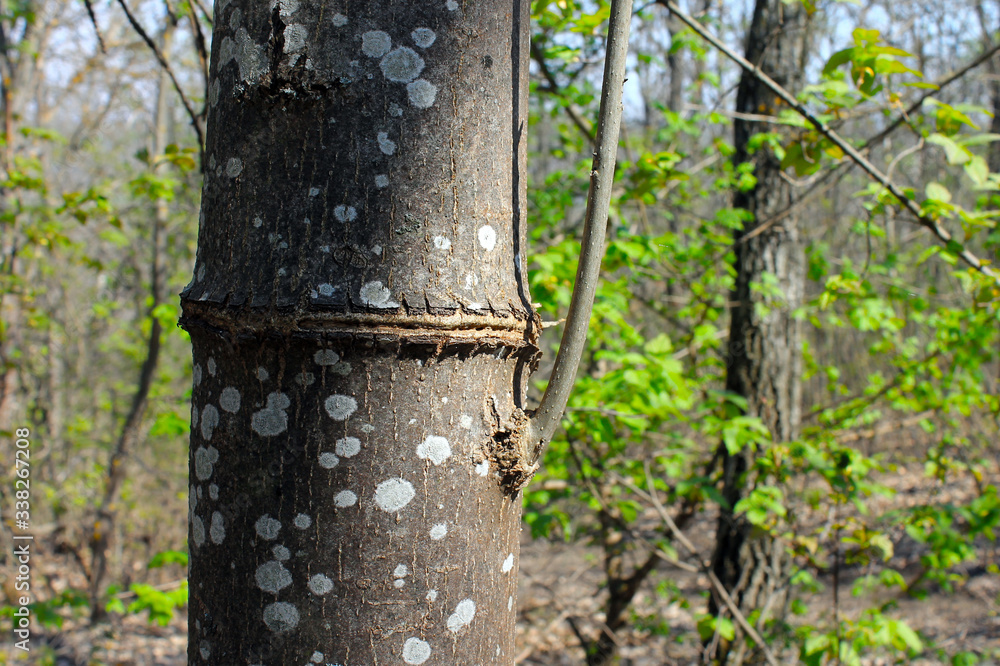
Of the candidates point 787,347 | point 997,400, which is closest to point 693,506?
point 787,347

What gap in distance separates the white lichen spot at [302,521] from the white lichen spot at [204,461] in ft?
0.51

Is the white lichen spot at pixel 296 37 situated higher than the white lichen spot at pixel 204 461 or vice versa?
the white lichen spot at pixel 296 37

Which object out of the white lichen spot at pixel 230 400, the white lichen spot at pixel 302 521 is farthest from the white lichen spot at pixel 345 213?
the white lichen spot at pixel 302 521

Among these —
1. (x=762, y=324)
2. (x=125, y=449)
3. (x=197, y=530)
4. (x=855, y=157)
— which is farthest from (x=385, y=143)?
(x=125, y=449)

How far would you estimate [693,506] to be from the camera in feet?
13.9

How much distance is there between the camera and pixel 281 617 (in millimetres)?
791

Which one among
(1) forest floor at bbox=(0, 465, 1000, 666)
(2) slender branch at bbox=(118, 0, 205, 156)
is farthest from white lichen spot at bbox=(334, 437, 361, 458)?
(1) forest floor at bbox=(0, 465, 1000, 666)

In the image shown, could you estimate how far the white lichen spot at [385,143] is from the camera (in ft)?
2.68

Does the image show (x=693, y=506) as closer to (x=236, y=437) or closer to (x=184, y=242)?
(x=236, y=437)

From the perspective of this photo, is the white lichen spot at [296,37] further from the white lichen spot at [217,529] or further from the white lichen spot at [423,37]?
the white lichen spot at [217,529]

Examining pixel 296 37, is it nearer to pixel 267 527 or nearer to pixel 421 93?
pixel 421 93

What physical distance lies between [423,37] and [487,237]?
0.28m

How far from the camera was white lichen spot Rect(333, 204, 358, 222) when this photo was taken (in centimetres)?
80

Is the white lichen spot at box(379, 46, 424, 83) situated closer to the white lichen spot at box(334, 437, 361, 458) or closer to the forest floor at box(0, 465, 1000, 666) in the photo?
the white lichen spot at box(334, 437, 361, 458)
